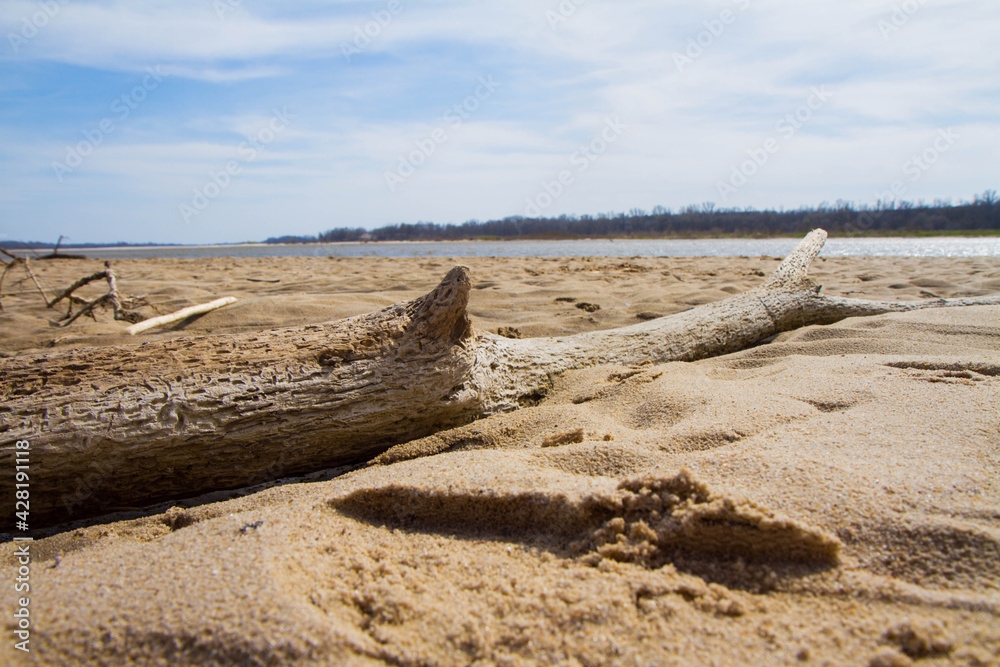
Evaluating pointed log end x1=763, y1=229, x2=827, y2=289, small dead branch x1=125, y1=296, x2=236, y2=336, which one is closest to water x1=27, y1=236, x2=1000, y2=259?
pointed log end x1=763, y1=229, x2=827, y2=289

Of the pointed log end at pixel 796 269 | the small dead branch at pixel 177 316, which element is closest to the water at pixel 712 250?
the pointed log end at pixel 796 269

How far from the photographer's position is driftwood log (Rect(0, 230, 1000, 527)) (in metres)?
1.84

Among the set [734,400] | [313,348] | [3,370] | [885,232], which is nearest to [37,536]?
[3,370]

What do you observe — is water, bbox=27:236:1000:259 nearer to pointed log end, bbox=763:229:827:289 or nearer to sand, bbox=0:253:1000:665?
pointed log end, bbox=763:229:827:289

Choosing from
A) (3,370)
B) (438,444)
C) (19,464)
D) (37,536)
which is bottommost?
(37,536)

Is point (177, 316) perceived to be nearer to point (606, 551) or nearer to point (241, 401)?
point (241, 401)

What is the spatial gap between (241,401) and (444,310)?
34.3 inches

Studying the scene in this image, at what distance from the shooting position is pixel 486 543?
4.57ft

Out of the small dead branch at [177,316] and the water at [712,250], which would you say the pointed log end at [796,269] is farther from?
the water at [712,250]

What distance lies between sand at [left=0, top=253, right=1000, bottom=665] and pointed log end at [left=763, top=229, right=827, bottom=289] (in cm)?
185

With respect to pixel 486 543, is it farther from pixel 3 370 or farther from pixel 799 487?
pixel 3 370

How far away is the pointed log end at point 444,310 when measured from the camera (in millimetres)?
2314

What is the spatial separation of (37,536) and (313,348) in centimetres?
112

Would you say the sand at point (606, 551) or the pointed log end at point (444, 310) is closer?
the sand at point (606, 551)
